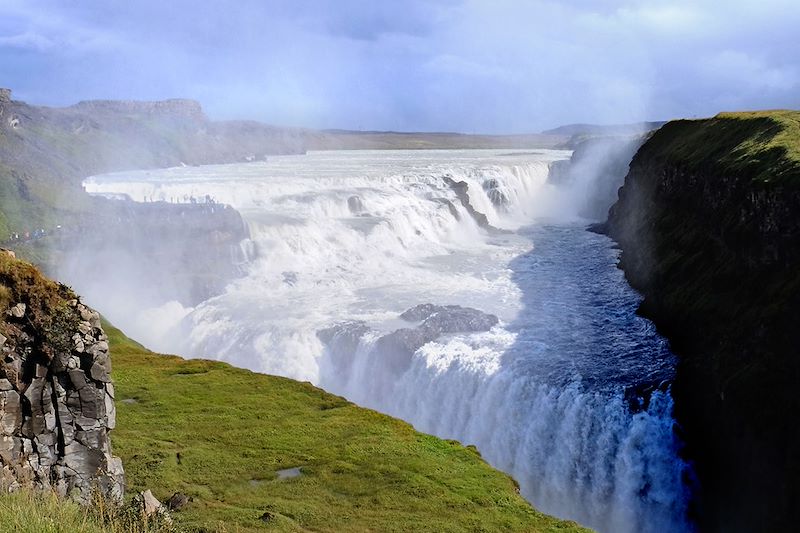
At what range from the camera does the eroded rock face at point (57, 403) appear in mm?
15586

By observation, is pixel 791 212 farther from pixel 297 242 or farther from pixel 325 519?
pixel 297 242

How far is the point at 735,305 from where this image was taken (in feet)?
111

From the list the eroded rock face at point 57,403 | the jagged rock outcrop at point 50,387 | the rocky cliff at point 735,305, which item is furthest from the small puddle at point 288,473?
the rocky cliff at point 735,305

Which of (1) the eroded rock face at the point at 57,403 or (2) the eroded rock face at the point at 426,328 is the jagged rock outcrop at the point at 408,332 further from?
(1) the eroded rock face at the point at 57,403

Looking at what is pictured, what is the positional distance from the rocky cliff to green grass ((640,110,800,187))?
11cm

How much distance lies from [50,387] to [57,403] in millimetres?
403

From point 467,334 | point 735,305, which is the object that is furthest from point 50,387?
point 735,305

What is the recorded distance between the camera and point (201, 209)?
62.1 m

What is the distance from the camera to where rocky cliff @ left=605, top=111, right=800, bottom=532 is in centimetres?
2569

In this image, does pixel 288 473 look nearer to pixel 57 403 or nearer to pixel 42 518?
pixel 57 403

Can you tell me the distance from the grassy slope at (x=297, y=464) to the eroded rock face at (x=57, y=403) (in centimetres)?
330

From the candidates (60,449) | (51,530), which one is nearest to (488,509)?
(60,449)

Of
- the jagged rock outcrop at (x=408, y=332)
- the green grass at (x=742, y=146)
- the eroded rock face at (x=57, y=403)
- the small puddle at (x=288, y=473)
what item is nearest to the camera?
the eroded rock face at (x=57, y=403)

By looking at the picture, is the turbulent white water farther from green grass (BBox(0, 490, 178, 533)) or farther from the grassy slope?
→ green grass (BBox(0, 490, 178, 533))
